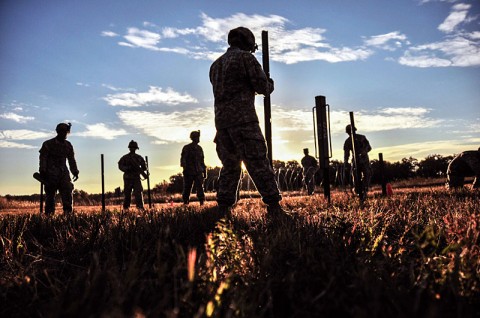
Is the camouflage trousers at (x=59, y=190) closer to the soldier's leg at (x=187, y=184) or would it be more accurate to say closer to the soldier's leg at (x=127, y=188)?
the soldier's leg at (x=127, y=188)

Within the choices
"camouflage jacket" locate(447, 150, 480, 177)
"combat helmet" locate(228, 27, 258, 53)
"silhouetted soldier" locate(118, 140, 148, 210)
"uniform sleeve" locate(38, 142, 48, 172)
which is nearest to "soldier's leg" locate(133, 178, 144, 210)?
"silhouetted soldier" locate(118, 140, 148, 210)

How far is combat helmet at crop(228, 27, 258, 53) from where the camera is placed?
544cm

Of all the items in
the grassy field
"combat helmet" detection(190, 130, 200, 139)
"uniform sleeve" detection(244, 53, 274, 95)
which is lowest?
the grassy field

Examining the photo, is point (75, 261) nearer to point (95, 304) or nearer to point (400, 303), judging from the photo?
point (95, 304)

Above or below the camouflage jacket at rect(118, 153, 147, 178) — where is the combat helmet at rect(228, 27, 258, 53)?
above

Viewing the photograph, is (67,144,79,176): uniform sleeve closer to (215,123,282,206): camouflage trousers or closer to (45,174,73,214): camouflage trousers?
(45,174,73,214): camouflage trousers

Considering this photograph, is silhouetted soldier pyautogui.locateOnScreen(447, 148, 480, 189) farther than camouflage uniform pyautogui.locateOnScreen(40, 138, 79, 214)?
Yes

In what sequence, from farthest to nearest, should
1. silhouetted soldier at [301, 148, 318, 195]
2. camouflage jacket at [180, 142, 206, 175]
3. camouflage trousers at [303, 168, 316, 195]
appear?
silhouetted soldier at [301, 148, 318, 195] → camouflage trousers at [303, 168, 316, 195] → camouflage jacket at [180, 142, 206, 175]

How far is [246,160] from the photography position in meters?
5.27

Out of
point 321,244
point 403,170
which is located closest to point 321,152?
point 321,244

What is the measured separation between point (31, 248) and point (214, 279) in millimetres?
2611

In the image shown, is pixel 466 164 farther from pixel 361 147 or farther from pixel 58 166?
pixel 58 166

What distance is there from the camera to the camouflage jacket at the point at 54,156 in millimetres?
9078

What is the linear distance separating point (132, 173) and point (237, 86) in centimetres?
923
